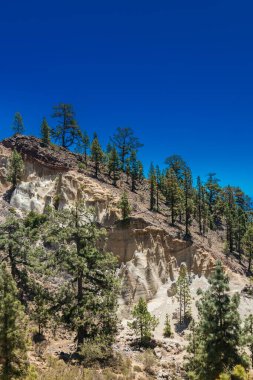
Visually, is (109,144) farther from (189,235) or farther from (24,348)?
(24,348)

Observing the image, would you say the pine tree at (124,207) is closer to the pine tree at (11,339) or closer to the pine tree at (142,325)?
the pine tree at (142,325)

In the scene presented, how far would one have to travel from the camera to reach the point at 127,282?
47781 millimetres

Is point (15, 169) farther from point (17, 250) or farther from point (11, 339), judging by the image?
point (11, 339)

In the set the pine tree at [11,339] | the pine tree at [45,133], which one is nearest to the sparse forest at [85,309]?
the pine tree at [11,339]

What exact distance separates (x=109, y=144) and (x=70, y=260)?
62477 mm

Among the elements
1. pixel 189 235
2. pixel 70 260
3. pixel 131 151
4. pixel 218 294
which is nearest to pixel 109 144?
pixel 131 151

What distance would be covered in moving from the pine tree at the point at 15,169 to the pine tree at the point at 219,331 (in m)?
47.3

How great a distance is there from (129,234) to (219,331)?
33.6 meters

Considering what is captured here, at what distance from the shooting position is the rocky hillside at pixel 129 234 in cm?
4612

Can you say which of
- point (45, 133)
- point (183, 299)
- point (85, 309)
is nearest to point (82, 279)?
point (85, 309)

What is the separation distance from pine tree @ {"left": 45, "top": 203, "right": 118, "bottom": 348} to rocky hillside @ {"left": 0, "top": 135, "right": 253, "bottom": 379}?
7.56 metres

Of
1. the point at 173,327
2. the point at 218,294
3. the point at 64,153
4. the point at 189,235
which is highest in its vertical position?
the point at 64,153

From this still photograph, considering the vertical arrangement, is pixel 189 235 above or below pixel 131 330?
above

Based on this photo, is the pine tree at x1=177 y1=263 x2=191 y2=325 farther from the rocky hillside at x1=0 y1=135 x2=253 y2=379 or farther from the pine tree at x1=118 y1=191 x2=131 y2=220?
the pine tree at x1=118 y1=191 x2=131 y2=220
